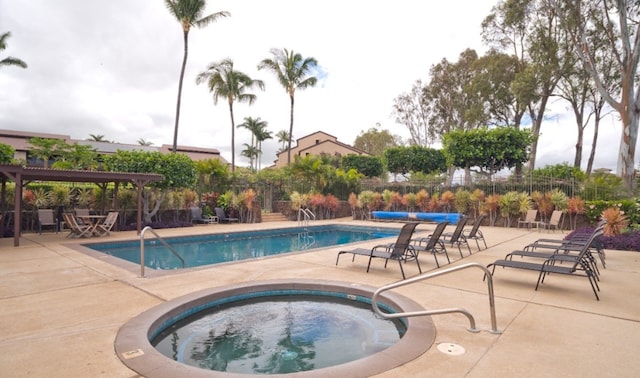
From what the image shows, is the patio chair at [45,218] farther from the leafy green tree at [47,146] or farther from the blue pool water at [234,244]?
the leafy green tree at [47,146]

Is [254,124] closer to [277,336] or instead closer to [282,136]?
[282,136]

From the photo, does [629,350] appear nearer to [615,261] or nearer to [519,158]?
[615,261]

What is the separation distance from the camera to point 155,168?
14.0 meters

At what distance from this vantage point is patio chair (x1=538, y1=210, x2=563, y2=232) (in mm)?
13383

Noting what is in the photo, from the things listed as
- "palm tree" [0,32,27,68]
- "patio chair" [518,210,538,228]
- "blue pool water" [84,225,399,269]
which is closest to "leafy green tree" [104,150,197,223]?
"blue pool water" [84,225,399,269]

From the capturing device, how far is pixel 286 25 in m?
13.8

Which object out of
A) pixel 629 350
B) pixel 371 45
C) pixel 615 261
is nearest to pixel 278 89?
pixel 371 45

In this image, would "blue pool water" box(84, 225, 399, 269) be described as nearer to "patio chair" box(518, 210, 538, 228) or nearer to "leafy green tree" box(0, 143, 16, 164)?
"patio chair" box(518, 210, 538, 228)

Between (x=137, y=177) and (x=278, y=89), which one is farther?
(x=278, y=89)

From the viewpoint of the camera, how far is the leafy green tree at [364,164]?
1205 inches

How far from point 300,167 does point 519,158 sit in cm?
1238

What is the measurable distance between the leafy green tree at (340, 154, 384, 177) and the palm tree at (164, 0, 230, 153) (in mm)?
14730

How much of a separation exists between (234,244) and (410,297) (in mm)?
8228

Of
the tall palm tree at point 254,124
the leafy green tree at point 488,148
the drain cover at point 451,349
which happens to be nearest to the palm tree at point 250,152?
the tall palm tree at point 254,124
